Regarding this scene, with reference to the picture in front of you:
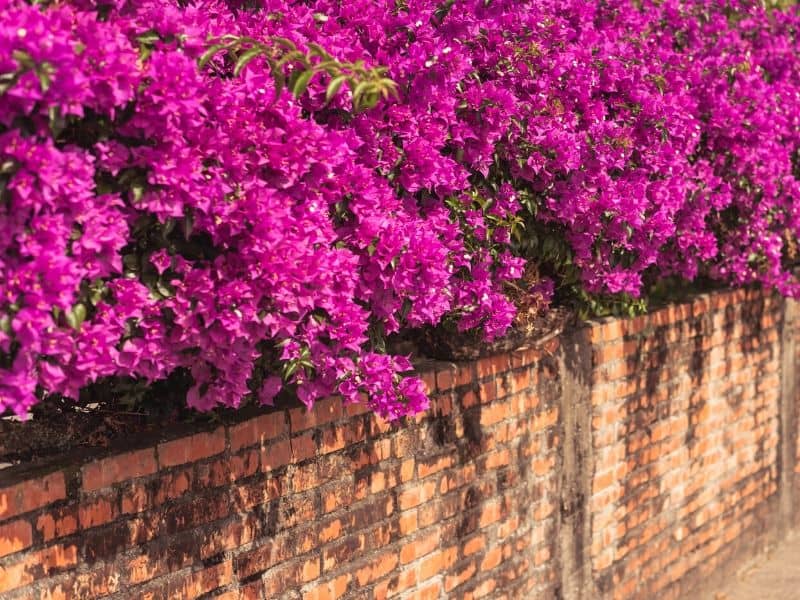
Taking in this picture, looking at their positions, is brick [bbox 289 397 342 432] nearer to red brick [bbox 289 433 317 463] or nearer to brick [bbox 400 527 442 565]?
red brick [bbox 289 433 317 463]

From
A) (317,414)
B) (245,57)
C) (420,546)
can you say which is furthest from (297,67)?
(420,546)

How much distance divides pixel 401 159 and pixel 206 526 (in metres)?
1.32

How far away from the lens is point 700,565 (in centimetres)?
706

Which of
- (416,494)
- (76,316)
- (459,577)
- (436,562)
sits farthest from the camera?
(459,577)

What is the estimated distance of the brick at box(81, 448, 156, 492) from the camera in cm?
315

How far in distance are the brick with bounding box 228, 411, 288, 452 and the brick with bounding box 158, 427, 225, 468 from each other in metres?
0.05

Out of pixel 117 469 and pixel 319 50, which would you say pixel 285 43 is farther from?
pixel 117 469

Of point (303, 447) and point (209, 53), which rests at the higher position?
point (209, 53)

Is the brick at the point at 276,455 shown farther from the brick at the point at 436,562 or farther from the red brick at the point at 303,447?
the brick at the point at 436,562

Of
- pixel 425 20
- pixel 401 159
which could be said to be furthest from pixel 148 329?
pixel 425 20

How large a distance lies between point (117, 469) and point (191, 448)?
0.29 m

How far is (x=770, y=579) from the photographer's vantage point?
7.60 metres

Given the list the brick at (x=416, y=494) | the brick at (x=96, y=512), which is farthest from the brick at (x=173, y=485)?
the brick at (x=416, y=494)

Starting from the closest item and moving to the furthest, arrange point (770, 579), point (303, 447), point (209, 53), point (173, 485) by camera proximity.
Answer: point (209, 53) → point (173, 485) → point (303, 447) → point (770, 579)
